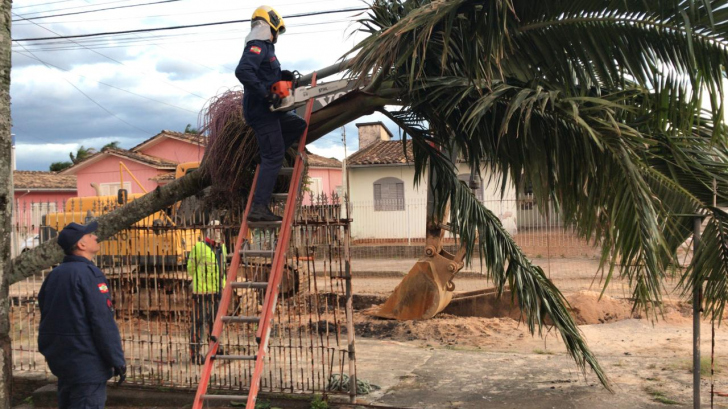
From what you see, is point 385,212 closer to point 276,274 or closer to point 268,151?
point 268,151

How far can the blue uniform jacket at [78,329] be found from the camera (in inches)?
177

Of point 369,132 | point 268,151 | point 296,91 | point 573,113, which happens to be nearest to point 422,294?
point 268,151

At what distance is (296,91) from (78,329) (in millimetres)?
2725

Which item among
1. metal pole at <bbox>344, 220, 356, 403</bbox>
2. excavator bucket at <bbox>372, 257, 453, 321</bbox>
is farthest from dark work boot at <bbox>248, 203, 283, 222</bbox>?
excavator bucket at <bbox>372, 257, 453, 321</bbox>

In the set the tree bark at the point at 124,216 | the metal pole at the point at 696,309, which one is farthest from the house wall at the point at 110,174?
the metal pole at the point at 696,309

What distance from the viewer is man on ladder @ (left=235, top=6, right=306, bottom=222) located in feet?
18.2

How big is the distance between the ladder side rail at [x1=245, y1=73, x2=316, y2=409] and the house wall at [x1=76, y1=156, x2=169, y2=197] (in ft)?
79.2

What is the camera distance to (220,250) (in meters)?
7.07

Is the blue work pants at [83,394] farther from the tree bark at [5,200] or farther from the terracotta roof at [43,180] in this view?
the terracotta roof at [43,180]

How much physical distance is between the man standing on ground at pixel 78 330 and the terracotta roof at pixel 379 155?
21095 millimetres

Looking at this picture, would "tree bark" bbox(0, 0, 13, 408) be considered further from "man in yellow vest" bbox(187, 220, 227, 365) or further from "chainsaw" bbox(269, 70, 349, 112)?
"man in yellow vest" bbox(187, 220, 227, 365)

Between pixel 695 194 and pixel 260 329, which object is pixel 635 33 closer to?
pixel 695 194

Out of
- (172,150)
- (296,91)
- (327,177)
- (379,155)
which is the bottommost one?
(296,91)

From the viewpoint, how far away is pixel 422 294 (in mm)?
11484
